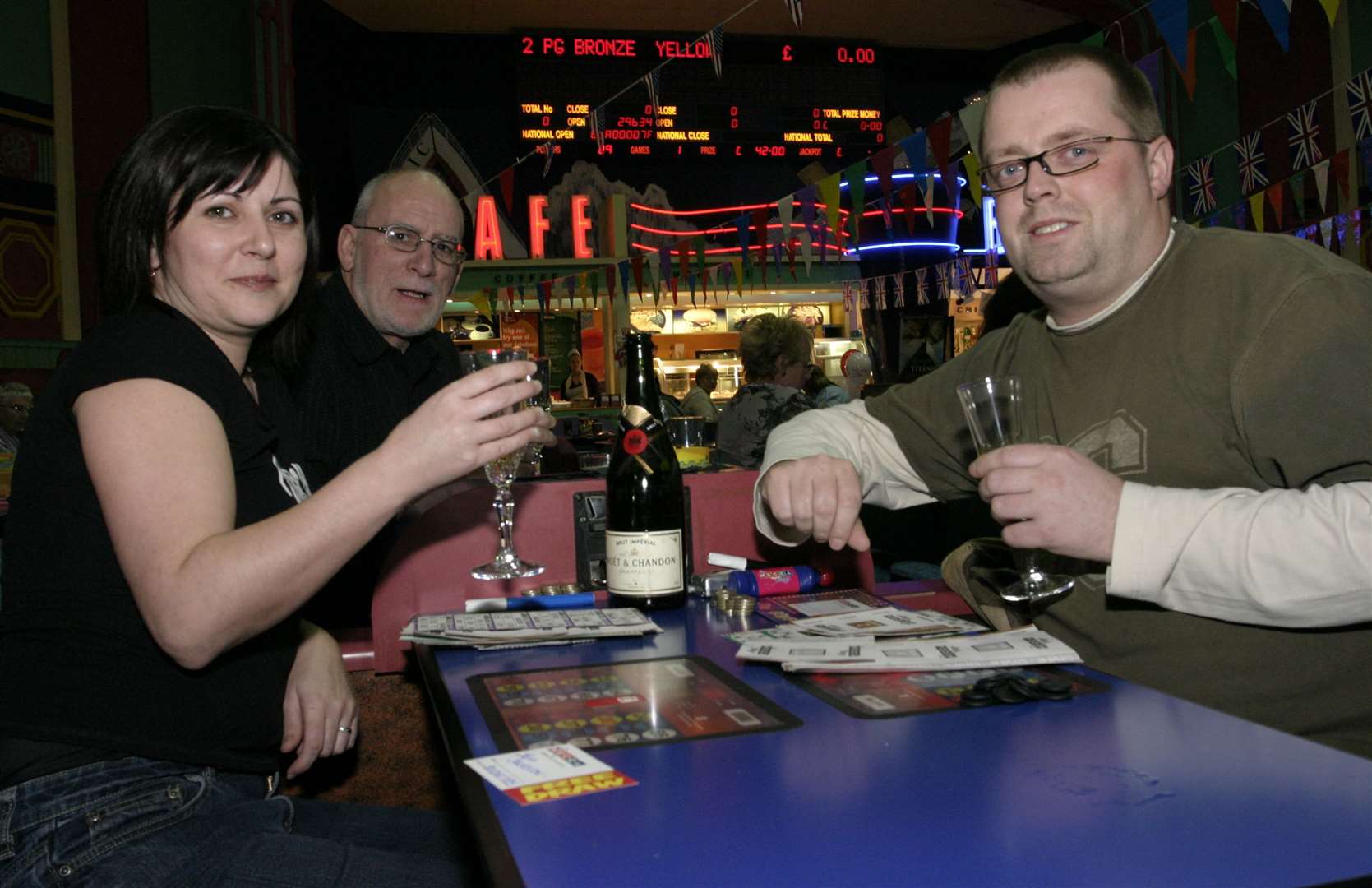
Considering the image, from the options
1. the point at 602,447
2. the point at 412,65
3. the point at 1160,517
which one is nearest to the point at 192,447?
the point at 1160,517

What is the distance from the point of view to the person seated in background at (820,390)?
6199mm

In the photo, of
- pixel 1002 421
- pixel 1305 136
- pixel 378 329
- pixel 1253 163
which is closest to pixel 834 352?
pixel 1253 163

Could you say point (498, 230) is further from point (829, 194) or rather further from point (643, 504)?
point (643, 504)

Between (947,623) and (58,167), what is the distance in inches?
230

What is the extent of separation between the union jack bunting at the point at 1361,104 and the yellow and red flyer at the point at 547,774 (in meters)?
5.91

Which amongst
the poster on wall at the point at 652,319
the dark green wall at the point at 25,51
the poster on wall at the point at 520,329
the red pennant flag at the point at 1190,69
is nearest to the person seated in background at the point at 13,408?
the dark green wall at the point at 25,51

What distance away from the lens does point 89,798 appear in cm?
114

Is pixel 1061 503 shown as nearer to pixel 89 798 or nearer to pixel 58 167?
pixel 89 798

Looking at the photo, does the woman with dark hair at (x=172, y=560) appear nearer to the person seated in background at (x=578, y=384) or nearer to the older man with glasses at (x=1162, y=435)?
the older man with glasses at (x=1162, y=435)

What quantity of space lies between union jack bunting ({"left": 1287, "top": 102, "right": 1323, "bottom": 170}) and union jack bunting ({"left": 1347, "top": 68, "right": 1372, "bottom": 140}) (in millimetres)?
576

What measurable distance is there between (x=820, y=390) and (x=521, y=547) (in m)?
5.26

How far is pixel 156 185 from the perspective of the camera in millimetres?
1354

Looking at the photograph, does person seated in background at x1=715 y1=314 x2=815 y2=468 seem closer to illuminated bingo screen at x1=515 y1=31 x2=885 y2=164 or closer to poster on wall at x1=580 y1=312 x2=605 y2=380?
illuminated bingo screen at x1=515 y1=31 x2=885 y2=164

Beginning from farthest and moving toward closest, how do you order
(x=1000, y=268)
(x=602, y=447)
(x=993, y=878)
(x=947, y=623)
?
(x=1000, y=268)
(x=602, y=447)
(x=947, y=623)
(x=993, y=878)
